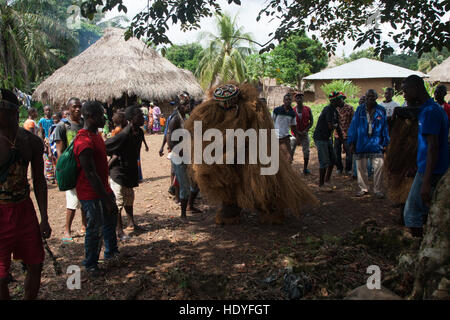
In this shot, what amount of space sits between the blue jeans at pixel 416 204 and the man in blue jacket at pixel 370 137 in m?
2.60

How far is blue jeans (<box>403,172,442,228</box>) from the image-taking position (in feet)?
11.6

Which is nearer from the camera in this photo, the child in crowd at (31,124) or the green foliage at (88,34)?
the child in crowd at (31,124)

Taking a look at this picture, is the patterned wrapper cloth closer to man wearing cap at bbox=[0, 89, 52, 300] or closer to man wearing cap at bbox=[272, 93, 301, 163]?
man wearing cap at bbox=[272, 93, 301, 163]

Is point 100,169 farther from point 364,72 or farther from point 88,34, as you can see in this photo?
point 88,34

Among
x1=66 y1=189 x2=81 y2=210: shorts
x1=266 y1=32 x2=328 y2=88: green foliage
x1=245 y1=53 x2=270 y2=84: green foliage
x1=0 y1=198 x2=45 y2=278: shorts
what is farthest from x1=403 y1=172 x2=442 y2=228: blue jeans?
x1=266 y1=32 x2=328 y2=88: green foliage

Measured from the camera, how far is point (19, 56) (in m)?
19.5

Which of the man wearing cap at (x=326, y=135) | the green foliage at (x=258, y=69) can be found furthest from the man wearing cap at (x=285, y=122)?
the green foliage at (x=258, y=69)

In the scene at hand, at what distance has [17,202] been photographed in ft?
9.12

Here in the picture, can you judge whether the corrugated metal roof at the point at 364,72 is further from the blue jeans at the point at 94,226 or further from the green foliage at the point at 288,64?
the blue jeans at the point at 94,226

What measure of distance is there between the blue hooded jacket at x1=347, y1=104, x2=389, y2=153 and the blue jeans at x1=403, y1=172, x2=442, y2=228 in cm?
265

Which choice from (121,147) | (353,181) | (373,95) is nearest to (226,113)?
(121,147)

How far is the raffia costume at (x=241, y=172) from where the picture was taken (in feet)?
14.8

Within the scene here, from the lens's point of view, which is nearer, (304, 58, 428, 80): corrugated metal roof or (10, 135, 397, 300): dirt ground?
(10, 135, 397, 300): dirt ground
